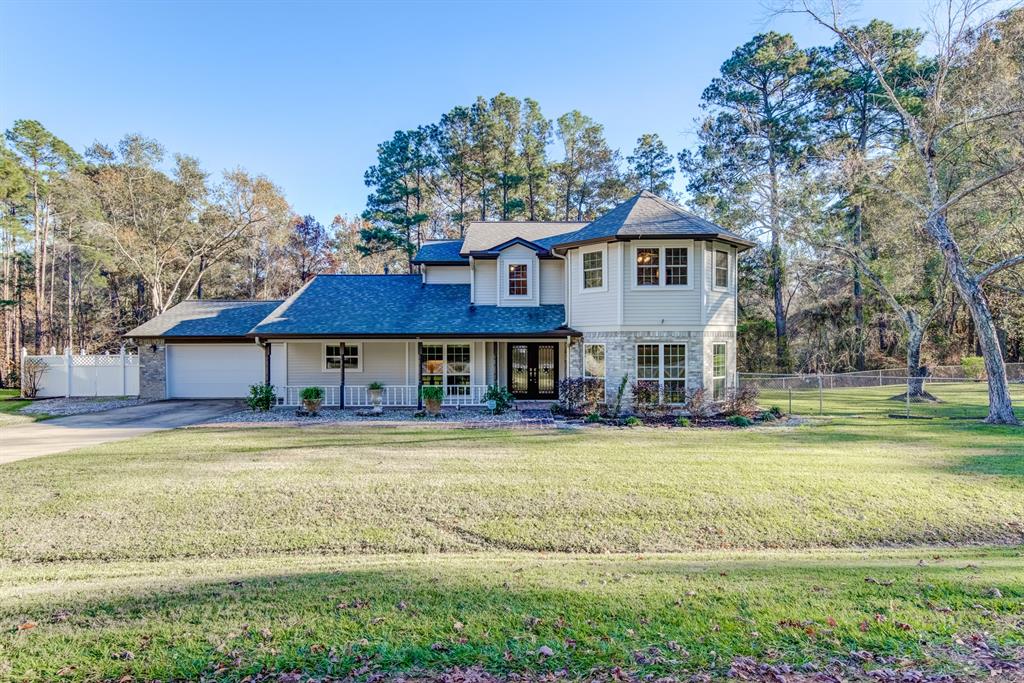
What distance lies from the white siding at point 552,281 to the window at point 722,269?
5.24 metres

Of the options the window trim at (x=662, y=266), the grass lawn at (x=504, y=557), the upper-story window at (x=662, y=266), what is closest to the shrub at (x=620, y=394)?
the window trim at (x=662, y=266)

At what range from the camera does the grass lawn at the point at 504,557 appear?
3.47 meters

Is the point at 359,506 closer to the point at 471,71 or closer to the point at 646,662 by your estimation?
the point at 646,662

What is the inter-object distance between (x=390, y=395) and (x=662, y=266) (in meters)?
9.87

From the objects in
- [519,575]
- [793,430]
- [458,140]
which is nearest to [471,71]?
[458,140]

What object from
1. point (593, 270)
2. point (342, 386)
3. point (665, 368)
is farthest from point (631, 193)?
point (342, 386)

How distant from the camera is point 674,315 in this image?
1432cm

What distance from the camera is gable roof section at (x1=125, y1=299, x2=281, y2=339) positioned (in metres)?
→ 18.8

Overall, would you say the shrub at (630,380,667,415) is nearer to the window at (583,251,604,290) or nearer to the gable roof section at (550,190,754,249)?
the window at (583,251,604,290)

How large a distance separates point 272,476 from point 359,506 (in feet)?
7.19

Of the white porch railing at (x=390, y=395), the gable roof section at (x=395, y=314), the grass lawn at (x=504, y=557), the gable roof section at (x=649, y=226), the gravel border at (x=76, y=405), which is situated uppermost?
the gable roof section at (x=649, y=226)

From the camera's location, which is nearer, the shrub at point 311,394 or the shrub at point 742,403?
the shrub at point 742,403

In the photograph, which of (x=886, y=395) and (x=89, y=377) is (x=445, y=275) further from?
(x=886, y=395)

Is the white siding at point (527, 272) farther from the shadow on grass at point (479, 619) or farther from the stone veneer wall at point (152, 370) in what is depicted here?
the stone veneer wall at point (152, 370)
